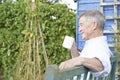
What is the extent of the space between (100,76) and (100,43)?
0.20m

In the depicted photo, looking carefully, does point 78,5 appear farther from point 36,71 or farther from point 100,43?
point 100,43

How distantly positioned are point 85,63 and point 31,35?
402cm

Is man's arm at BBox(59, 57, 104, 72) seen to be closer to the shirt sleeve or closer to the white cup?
the shirt sleeve

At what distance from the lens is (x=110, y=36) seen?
588 cm

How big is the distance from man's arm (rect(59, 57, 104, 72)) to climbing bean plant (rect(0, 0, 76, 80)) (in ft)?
12.4

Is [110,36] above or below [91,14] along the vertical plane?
below

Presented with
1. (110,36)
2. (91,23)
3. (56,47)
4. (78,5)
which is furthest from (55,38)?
(91,23)

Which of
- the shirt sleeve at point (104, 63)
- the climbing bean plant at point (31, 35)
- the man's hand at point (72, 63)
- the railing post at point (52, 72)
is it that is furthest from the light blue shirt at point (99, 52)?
the climbing bean plant at point (31, 35)

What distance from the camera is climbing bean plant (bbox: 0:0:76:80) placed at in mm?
5820

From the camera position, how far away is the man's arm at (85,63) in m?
1.75

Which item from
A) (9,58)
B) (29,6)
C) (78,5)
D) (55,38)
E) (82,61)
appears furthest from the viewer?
(9,58)

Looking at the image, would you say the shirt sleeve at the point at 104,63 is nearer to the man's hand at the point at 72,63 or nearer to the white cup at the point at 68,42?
the man's hand at the point at 72,63

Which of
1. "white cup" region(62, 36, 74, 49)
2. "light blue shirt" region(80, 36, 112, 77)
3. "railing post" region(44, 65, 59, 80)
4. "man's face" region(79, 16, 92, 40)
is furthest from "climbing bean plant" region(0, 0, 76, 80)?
"railing post" region(44, 65, 59, 80)

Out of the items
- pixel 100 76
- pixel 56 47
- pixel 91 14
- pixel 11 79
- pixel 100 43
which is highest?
pixel 91 14
